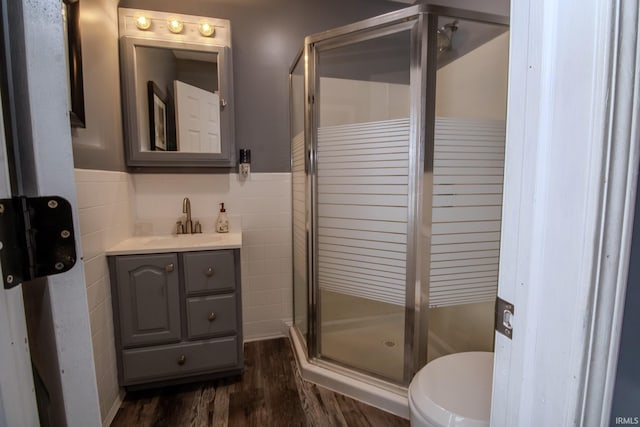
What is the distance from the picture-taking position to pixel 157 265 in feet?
4.97

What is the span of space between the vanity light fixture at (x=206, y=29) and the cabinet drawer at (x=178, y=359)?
1853 millimetres

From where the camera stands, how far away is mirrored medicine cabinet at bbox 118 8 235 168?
5.66 feet

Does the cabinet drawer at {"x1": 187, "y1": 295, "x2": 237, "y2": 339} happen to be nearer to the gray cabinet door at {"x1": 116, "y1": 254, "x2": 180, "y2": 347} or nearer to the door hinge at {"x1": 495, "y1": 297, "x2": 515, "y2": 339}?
the gray cabinet door at {"x1": 116, "y1": 254, "x2": 180, "y2": 347}

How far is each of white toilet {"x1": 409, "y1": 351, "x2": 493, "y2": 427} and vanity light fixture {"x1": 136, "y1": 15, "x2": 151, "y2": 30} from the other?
7.53 feet

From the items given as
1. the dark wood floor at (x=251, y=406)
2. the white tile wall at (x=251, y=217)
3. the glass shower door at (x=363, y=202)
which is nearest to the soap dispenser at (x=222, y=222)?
the white tile wall at (x=251, y=217)

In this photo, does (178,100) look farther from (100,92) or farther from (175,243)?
(175,243)

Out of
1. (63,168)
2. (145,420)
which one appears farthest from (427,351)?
(63,168)

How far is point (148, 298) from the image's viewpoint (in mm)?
1521

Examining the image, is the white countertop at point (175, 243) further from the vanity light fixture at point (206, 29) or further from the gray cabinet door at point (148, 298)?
the vanity light fixture at point (206, 29)

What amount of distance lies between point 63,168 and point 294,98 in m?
1.81

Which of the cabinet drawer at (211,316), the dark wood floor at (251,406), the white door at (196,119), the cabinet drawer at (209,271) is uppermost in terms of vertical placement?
the white door at (196,119)

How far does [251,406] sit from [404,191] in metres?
1.36

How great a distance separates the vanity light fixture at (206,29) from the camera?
5.95 ft

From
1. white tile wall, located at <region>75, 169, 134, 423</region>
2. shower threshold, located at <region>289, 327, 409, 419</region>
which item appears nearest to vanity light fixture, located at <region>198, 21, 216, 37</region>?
white tile wall, located at <region>75, 169, 134, 423</region>
